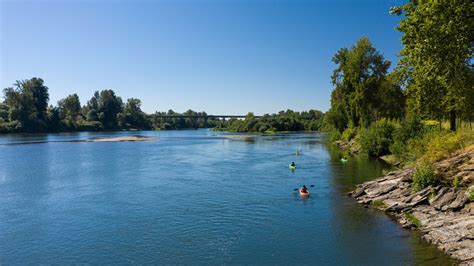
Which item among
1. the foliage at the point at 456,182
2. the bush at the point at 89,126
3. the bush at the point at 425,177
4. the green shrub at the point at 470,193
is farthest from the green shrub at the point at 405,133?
the bush at the point at 89,126

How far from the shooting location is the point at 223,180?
1658 inches

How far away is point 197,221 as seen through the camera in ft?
87.1

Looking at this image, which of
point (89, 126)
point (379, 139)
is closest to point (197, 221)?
point (379, 139)

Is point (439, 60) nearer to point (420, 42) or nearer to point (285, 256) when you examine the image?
point (420, 42)

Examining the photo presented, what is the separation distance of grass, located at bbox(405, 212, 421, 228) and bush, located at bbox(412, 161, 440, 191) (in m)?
3.20

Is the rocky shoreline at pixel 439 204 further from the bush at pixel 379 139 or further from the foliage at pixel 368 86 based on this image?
the foliage at pixel 368 86

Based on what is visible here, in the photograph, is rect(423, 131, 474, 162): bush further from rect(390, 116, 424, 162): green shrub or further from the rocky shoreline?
rect(390, 116, 424, 162): green shrub

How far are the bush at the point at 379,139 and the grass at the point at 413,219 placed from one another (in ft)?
118

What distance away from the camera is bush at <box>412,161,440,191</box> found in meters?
27.3

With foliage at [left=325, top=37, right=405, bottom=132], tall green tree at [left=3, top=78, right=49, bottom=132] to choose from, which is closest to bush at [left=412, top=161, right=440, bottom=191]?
foliage at [left=325, top=37, right=405, bottom=132]

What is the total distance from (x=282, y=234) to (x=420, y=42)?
15.1 m

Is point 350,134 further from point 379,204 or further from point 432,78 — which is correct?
point 432,78

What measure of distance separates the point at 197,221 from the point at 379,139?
43.4m

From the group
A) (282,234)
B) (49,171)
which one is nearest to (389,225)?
(282,234)
